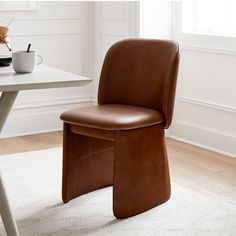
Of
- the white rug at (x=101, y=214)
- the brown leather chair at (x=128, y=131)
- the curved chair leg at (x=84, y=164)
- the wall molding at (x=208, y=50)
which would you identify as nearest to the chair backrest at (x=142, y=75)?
the brown leather chair at (x=128, y=131)

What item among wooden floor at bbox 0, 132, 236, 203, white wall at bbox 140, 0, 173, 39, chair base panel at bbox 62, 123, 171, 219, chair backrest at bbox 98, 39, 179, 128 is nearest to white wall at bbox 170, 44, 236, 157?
wooden floor at bbox 0, 132, 236, 203

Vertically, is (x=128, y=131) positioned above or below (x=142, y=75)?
below

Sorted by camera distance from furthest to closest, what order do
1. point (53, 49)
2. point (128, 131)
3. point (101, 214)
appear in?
1. point (53, 49)
2. point (101, 214)
3. point (128, 131)

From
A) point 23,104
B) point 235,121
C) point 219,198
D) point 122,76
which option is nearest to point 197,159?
point 235,121

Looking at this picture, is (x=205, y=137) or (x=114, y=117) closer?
(x=114, y=117)

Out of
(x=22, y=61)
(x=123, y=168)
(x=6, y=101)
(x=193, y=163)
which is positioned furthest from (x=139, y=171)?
(x=193, y=163)

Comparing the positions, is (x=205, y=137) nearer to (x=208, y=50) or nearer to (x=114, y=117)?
(x=208, y=50)

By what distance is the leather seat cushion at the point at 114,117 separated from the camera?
3.07 metres

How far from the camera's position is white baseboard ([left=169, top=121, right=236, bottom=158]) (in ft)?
14.8

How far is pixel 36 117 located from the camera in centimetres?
522

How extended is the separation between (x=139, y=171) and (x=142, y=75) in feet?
Result: 2.00

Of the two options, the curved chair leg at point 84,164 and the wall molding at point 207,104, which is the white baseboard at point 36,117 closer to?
the wall molding at point 207,104

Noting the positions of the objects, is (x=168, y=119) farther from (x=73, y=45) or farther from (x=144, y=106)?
(x=73, y=45)

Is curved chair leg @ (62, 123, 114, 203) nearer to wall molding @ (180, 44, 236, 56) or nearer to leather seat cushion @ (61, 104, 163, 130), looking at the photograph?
leather seat cushion @ (61, 104, 163, 130)
